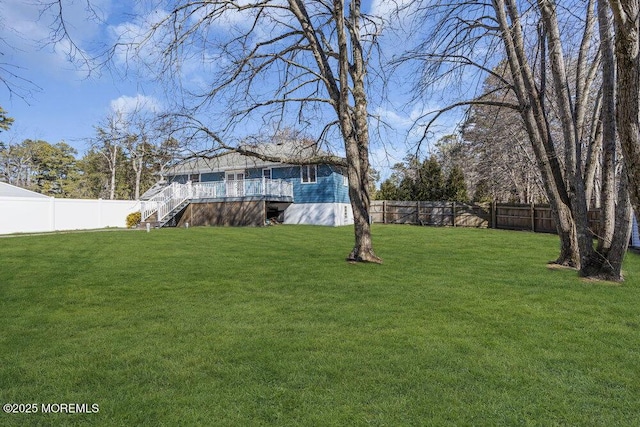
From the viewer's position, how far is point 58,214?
1809 cm

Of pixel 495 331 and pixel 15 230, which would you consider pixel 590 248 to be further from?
pixel 15 230

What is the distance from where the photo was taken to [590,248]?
649 cm

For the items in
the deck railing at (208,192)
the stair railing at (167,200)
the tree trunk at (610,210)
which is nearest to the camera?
the tree trunk at (610,210)

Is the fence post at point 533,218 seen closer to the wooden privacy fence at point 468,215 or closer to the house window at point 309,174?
the wooden privacy fence at point 468,215

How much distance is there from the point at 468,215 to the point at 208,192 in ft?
49.6

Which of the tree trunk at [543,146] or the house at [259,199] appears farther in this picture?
the house at [259,199]

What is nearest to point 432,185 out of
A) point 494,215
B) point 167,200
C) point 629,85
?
point 494,215

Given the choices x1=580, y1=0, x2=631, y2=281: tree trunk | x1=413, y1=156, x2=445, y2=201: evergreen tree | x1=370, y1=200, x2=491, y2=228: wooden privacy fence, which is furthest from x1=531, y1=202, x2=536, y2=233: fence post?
x1=580, y1=0, x2=631, y2=281: tree trunk

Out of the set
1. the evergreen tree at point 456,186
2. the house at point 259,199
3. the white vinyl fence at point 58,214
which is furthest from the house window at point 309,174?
the evergreen tree at point 456,186

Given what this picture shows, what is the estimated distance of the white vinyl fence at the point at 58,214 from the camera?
16.2 metres

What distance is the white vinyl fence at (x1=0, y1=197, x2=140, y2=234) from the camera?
16.2 meters

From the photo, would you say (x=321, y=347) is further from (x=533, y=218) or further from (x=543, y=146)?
(x=533, y=218)

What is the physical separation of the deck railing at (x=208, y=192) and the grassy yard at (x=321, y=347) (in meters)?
12.5

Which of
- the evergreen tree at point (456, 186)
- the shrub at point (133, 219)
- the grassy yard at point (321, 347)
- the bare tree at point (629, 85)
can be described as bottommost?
the grassy yard at point (321, 347)
